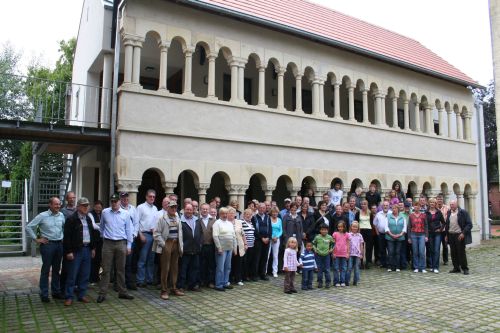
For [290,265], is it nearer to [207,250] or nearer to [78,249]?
[207,250]

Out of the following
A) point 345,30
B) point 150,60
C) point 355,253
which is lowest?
point 355,253

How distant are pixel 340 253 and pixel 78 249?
5.55 m

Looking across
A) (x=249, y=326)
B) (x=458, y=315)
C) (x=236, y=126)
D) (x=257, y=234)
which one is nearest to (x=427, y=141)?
(x=236, y=126)

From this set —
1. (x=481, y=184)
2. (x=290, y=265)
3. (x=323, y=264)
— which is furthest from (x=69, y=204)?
A: (x=481, y=184)

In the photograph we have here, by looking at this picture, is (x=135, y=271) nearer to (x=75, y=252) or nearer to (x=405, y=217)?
(x=75, y=252)

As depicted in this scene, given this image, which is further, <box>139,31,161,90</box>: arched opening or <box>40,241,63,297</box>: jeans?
<box>139,31,161,90</box>: arched opening

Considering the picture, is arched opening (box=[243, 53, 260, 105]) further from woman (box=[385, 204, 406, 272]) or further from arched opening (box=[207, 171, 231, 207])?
woman (box=[385, 204, 406, 272])

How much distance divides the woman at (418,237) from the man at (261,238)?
423cm

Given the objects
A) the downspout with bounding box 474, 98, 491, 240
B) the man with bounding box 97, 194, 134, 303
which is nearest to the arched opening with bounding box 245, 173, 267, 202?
the man with bounding box 97, 194, 134, 303

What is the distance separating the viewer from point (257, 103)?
1728cm

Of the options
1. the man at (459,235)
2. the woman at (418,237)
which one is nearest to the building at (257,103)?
the woman at (418,237)

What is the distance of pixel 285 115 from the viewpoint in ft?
49.3

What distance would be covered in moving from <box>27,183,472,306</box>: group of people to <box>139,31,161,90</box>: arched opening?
5745 millimetres

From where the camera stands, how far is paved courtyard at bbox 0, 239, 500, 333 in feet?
22.2
